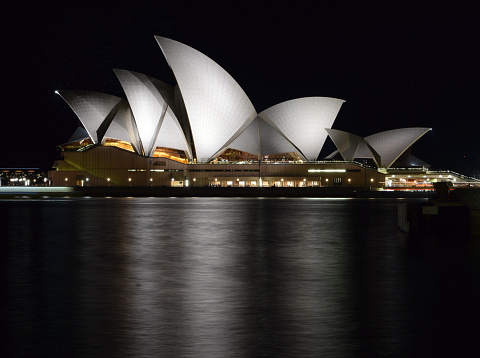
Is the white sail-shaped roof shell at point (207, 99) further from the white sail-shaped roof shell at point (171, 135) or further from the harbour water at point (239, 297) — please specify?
the harbour water at point (239, 297)

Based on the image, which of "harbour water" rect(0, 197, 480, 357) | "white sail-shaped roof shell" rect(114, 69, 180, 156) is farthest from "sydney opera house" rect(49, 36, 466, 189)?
"harbour water" rect(0, 197, 480, 357)

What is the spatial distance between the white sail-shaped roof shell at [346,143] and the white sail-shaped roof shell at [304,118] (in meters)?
Result: 3.05

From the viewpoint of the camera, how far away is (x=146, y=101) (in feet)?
224

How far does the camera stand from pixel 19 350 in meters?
7.63

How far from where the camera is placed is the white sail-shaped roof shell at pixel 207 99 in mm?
61500

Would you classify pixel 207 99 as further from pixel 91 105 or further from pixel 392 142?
pixel 392 142

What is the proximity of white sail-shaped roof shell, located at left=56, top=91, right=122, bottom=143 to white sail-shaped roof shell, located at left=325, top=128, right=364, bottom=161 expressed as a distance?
29534 millimetres

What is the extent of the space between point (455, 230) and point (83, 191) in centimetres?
5458

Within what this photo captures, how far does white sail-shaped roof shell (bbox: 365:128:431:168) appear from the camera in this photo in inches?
3076

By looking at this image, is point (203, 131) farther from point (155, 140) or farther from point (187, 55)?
point (187, 55)

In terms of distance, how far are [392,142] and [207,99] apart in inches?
1119

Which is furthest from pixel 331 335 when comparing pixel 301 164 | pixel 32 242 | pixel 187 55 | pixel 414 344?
pixel 301 164

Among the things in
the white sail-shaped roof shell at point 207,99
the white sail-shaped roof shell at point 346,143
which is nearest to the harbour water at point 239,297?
the white sail-shaped roof shell at point 207,99

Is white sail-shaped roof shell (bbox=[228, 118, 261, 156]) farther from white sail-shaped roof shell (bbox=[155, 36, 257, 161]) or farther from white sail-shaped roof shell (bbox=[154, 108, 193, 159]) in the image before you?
white sail-shaped roof shell (bbox=[154, 108, 193, 159])
